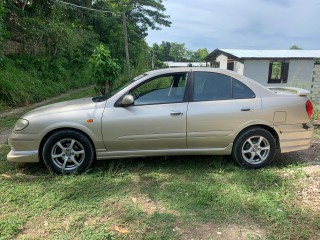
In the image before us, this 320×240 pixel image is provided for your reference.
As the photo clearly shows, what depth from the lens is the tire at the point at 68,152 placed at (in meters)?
4.23

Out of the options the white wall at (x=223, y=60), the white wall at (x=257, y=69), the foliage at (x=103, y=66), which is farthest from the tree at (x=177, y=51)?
the foliage at (x=103, y=66)

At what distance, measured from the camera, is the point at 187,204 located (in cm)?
346

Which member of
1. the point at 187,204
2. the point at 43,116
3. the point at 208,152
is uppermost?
the point at 43,116

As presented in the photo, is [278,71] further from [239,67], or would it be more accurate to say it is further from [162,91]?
[162,91]

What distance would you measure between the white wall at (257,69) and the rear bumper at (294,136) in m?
17.9

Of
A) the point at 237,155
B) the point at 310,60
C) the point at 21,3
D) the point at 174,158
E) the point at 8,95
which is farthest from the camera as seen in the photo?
the point at 310,60

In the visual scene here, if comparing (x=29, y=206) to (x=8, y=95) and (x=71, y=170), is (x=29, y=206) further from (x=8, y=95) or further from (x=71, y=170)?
(x=8, y=95)

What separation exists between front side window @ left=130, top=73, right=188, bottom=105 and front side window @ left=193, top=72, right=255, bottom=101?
0.73 ft

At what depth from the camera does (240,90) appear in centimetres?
456

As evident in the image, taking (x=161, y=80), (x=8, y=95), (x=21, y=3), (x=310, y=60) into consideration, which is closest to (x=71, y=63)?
(x=21, y=3)

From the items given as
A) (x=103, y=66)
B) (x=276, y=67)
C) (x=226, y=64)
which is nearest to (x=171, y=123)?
(x=103, y=66)

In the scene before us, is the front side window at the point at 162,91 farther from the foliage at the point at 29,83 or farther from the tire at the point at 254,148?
the foliage at the point at 29,83

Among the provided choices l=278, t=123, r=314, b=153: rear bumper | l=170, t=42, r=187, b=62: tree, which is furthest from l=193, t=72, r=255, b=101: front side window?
l=170, t=42, r=187, b=62: tree

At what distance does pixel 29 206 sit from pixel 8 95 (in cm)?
796
